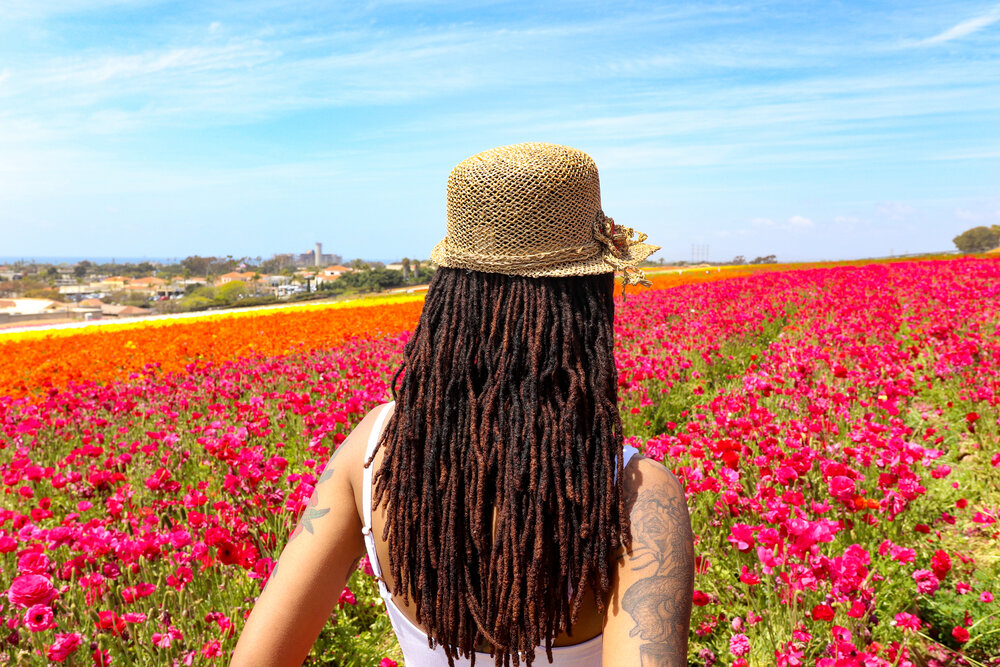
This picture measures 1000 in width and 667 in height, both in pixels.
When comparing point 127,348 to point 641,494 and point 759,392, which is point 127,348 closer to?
point 759,392

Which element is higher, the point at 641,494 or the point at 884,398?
the point at 641,494

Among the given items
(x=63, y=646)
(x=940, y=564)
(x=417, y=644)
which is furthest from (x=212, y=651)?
(x=940, y=564)

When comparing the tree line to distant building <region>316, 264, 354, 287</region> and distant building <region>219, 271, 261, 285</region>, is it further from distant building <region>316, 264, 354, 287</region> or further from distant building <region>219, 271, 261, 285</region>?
distant building <region>219, 271, 261, 285</region>

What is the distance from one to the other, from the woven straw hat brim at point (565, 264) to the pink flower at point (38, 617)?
1.92 meters

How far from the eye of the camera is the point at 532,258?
1.21 m

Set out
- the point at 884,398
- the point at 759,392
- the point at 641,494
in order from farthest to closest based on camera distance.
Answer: the point at 884,398 → the point at 759,392 → the point at 641,494

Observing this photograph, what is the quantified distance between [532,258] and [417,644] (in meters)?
0.92

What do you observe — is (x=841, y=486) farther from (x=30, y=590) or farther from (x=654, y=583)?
(x=30, y=590)

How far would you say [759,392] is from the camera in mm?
4652

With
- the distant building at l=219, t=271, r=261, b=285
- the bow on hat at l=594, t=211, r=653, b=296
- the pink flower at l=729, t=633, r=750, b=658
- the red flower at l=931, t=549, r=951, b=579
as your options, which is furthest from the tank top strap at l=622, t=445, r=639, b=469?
the distant building at l=219, t=271, r=261, b=285

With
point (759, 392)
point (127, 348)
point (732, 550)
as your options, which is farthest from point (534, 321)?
point (127, 348)

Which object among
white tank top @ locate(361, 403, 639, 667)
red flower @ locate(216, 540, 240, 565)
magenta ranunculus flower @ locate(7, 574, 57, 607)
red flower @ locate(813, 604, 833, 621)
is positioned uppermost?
white tank top @ locate(361, 403, 639, 667)

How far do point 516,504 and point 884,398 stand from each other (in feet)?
16.3

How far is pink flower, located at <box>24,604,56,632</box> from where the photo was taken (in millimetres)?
2025
